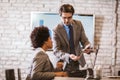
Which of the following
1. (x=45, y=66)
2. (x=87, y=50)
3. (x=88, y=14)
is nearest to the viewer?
(x=45, y=66)

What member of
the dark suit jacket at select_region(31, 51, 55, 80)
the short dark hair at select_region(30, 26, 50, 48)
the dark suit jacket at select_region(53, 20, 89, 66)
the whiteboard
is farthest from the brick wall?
the dark suit jacket at select_region(31, 51, 55, 80)

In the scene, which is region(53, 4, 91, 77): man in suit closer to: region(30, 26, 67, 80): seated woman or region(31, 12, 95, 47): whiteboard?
region(30, 26, 67, 80): seated woman

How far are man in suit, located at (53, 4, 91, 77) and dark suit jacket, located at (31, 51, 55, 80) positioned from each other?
2.10 ft

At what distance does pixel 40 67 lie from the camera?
228 centimetres

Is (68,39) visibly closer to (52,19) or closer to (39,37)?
(39,37)

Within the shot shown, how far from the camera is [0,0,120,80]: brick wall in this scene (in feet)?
15.9

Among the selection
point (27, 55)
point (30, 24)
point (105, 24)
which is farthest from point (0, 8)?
point (105, 24)

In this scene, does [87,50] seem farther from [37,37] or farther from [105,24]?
[105,24]

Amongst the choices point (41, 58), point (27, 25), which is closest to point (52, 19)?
point (27, 25)

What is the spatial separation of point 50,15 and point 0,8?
2.91ft

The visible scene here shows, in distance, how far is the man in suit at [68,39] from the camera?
9.86ft

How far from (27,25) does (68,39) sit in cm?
188

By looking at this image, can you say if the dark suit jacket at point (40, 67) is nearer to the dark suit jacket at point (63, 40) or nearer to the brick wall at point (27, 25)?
the dark suit jacket at point (63, 40)

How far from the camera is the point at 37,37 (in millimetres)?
2443
